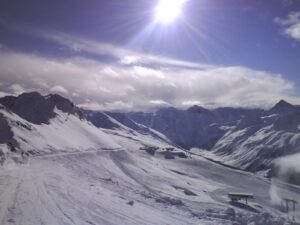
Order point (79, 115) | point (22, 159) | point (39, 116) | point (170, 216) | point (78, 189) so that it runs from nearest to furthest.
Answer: point (170, 216) → point (78, 189) → point (22, 159) → point (39, 116) → point (79, 115)

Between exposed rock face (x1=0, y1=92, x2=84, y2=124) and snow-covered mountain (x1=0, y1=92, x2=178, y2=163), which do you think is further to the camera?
exposed rock face (x1=0, y1=92, x2=84, y2=124)

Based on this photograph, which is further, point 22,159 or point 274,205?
point 274,205

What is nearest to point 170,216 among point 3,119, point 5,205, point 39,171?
point 5,205

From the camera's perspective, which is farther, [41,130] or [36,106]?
[36,106]

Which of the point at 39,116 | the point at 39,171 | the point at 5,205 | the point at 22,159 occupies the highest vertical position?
the point at 39,116

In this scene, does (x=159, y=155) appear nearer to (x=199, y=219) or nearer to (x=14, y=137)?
(x=14, y=137)

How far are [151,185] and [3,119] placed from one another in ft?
150

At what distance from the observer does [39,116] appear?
134000mm

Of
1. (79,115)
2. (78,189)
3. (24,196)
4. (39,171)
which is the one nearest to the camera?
(24,196)

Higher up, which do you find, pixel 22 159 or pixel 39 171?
pixel 22 159

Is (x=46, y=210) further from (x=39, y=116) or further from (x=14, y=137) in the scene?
(x=39, y=116)

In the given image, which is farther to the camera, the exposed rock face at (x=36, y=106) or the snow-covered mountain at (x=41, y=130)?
the exposed rock face at (x=36, y=106)

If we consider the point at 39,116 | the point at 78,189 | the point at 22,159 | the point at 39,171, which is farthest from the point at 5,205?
the point at 39,116

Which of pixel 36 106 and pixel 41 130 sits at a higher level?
pixel 36 106
